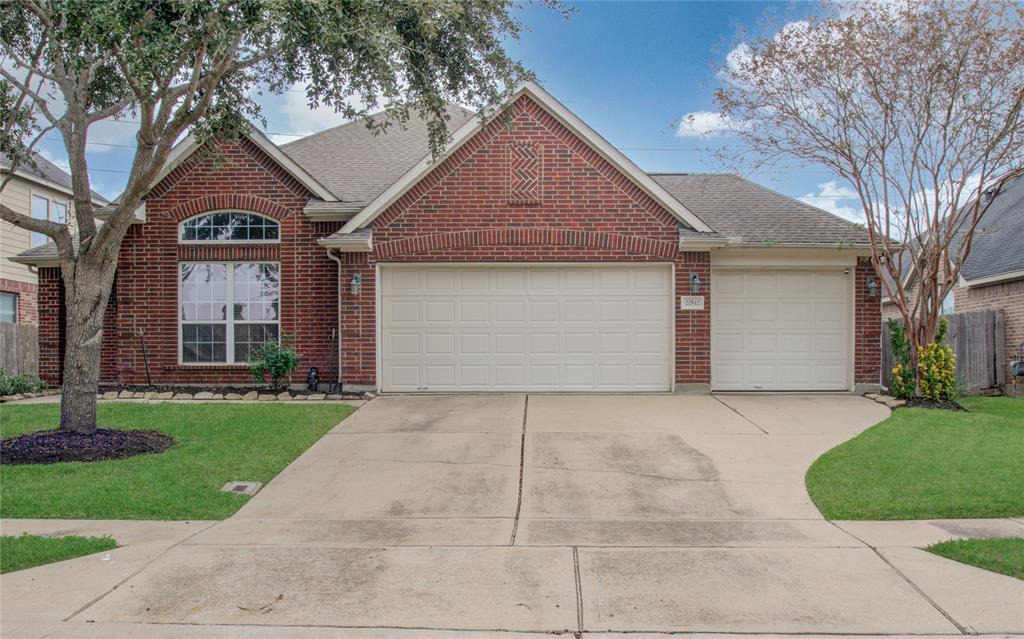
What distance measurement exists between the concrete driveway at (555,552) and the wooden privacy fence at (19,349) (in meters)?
8.66

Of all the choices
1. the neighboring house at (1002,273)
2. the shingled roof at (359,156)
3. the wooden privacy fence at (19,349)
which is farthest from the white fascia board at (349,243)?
the neighboring house at (1002,273)

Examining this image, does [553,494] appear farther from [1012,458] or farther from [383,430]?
[1012,458]

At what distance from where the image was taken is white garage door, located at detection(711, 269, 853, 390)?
12.7 metres

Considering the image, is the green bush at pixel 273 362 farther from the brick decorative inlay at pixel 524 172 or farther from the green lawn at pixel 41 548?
the green lawn at pixel 41 548

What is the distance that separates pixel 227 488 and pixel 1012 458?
871 cm

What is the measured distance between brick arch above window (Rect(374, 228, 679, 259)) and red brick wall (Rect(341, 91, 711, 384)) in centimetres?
2

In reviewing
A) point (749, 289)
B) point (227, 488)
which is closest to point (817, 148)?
point (749, 289)

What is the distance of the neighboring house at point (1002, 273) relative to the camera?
15328 millimetres

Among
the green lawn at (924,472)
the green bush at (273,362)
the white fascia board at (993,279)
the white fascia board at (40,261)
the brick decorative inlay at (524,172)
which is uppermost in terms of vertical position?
the brick decorative inlay at (524,172)

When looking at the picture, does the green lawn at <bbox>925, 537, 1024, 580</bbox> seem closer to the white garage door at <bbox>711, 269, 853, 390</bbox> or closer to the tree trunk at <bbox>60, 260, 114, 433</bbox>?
the white garage door at <bbox>711, 269, 853, 390</bbox>

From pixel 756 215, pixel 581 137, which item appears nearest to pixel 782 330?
pixel 756 215

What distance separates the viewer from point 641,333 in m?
12.3

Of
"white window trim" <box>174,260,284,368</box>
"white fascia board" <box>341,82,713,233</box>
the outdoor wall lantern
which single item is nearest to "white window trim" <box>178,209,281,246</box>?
"white window trim" <box>174,260,284,368</box>

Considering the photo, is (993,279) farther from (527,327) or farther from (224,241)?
(224,241)
